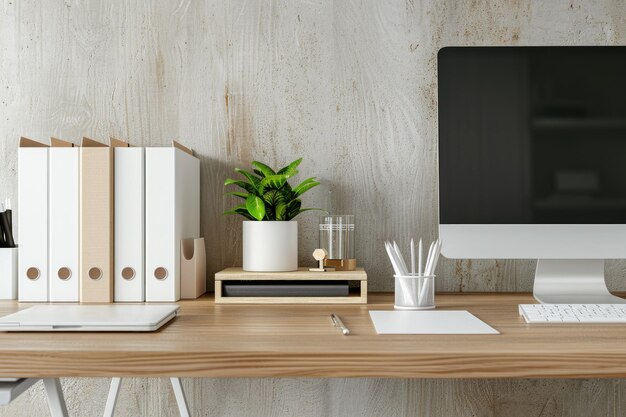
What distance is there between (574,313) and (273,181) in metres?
0.68

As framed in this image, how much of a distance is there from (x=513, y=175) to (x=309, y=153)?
51cm

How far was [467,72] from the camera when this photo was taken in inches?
49.7

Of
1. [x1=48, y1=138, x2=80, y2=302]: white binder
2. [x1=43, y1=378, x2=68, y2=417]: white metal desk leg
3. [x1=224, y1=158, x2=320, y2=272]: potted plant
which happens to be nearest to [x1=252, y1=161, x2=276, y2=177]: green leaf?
[x1=224, y1=158, x2=320, y2=272]: potted plant

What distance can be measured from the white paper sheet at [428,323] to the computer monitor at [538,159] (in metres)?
0.19

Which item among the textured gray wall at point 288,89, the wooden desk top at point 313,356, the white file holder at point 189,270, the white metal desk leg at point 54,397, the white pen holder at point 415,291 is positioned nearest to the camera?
the wooden desk top at point 313,356

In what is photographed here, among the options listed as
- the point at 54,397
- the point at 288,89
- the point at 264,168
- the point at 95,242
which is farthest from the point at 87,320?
the point at 288,89

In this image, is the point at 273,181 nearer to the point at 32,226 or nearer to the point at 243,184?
the point at 243,184

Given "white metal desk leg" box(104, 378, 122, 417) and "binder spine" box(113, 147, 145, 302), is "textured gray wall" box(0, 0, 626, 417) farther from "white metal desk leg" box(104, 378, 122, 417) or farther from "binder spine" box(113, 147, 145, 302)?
"binder spine" box(113, 147, 145, 302)

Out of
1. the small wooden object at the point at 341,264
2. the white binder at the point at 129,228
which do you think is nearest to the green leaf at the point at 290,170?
the small wooden object at the point at 341,264

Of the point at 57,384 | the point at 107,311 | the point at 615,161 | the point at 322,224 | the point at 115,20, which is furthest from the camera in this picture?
the point at 115,20

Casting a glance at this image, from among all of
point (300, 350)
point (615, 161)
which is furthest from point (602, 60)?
point (300, 350)

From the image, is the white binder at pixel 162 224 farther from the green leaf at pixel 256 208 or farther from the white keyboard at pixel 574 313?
the white keyboard at pixel 574 313

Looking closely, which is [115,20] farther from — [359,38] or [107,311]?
[107,311]

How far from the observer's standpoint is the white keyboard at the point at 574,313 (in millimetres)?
998
